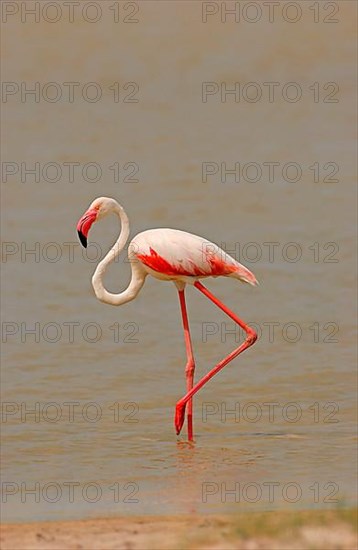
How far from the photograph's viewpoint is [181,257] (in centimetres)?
1059

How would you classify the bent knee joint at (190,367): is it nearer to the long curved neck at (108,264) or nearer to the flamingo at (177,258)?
the flamingo at (177,258)

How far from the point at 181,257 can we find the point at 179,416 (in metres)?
0.99

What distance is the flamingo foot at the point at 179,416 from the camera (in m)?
10.5

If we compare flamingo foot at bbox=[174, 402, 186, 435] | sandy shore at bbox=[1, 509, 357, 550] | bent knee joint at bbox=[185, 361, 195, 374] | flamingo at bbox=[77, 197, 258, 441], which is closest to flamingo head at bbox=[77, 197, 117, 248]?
flamingo at bbox=[77, 197, 258, 441]

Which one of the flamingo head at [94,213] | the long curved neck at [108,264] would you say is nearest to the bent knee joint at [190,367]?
the long curved neck at [108,264]

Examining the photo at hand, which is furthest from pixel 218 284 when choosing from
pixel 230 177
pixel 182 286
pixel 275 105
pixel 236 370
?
pixel 275 105

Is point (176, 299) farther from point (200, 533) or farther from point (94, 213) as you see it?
point (200, 533)

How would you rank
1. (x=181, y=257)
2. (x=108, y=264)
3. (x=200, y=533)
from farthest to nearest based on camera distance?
(x=108, y=264) < (x=181, y=257) < (x=200, y=533)

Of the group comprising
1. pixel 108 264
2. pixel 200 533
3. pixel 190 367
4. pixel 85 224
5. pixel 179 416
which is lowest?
pixel 200 533

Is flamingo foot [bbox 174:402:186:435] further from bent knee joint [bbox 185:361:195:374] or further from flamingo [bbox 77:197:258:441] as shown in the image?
bent knee joint [bbox 185:361:195:374]

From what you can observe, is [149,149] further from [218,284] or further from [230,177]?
[218,284]

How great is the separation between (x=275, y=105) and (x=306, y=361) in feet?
41.8

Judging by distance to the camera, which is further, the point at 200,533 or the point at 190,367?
the point at 190,367

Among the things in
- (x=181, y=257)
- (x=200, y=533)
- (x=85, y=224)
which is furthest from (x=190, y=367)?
(x=200, y=533)
